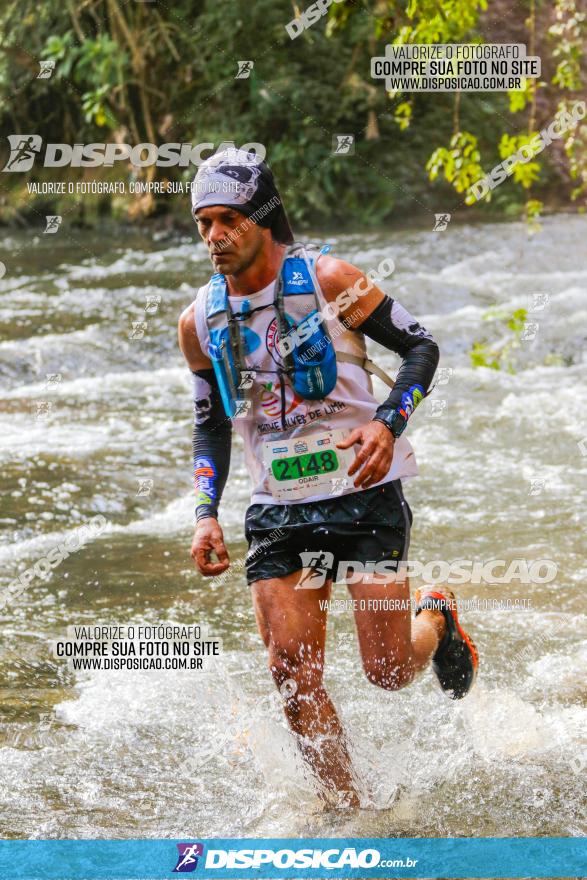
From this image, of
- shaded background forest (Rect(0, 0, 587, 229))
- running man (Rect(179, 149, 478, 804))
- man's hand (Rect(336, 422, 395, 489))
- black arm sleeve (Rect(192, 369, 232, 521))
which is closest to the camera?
man's hand (Rect(336, 422, 395, 489))

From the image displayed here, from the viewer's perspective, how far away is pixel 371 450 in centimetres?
315

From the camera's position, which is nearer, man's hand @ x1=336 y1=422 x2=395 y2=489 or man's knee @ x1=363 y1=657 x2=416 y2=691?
man's hand @ x1=336 y1=422 x2=395 y2=489

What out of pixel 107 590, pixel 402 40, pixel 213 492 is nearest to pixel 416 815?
pixel 213 492

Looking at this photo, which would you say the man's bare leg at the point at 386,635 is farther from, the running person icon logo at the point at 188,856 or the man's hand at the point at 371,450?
the running person icon logo at the point at 188,856

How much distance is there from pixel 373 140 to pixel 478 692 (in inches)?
601

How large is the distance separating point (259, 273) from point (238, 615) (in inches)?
82.0

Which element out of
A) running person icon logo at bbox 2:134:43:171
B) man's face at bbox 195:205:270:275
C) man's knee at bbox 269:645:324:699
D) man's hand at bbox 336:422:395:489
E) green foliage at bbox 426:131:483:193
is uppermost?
man's face at bbox 195:205:270:275

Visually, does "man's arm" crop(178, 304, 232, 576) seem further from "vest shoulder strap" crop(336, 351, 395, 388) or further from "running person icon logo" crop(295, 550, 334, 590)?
"vest shoulder strap" crop(336, 351, 395, 388)

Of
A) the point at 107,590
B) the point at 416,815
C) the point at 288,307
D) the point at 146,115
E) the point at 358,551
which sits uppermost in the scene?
the point at 288,307

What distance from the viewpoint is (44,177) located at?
19281mm

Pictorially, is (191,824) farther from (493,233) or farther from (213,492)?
(493,233)

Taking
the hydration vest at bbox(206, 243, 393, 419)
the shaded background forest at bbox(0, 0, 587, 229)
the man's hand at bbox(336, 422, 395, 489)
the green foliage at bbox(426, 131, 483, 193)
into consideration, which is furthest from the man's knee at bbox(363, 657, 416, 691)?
the shaded background forest at bbox(0, 0, 587, 229)

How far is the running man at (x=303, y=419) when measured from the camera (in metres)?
3.24

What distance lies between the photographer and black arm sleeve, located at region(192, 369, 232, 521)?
3566 mm
